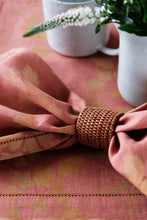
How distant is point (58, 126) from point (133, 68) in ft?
0.47

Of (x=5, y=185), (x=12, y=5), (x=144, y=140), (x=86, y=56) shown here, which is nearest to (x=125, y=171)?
(x=144, y=140)

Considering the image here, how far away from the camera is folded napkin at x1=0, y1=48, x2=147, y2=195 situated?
34 centimetres

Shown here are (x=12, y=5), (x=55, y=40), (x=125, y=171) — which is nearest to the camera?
(x=125, y=171)

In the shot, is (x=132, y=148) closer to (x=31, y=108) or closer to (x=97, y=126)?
(x=97, y=126)

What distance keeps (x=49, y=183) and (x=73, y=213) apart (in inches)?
2.1

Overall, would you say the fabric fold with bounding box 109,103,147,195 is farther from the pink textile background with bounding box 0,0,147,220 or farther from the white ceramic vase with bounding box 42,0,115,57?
the white ceramic vase with bounding box 42,0,115,57

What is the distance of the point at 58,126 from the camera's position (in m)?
0.40

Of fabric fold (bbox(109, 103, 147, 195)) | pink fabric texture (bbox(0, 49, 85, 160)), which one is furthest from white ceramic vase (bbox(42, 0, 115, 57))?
fabric fold (bbox(109, 103, 147, 195))

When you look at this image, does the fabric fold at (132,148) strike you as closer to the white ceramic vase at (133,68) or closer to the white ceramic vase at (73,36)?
the white ceramic vase at (133,68)

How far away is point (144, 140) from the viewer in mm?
347

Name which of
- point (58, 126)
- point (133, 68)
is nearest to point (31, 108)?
point (58, 126)

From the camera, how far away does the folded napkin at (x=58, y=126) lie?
0.34 metres

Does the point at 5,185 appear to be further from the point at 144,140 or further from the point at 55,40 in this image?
the point at 55,40

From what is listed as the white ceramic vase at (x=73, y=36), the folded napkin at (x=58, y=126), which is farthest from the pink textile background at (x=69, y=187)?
the white ceramic vase at (x=73, y=36)
